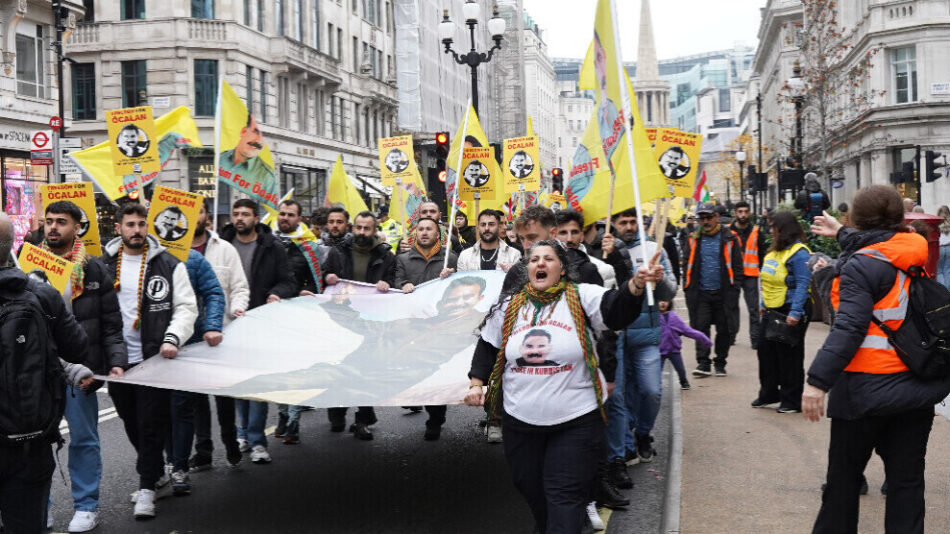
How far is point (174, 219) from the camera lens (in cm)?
739

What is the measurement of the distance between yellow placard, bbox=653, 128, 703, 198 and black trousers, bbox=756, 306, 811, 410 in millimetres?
1767

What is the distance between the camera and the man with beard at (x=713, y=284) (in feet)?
39.1

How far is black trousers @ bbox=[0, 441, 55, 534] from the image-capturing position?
15.2 ft

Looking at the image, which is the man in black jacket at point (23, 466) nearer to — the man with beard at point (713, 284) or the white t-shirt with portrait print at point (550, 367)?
the white t-shirt with portrait print at point (550, 367)

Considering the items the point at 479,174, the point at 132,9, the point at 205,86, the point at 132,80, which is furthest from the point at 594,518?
the point at 132,9

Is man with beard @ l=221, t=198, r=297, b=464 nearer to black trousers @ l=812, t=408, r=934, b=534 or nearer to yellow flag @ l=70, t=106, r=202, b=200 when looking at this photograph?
yellow flag @ l=70, t=106, r=202, b=200

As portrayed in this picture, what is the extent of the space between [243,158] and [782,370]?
5932mm

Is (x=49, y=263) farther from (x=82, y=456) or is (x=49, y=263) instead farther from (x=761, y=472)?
(x=761, y=472)

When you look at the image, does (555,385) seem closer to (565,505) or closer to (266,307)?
(565,505)

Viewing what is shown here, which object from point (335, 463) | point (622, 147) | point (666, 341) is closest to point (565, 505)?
point (622, 147)

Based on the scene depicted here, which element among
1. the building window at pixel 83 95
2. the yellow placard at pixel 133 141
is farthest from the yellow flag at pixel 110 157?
the building window at pixel 83 95

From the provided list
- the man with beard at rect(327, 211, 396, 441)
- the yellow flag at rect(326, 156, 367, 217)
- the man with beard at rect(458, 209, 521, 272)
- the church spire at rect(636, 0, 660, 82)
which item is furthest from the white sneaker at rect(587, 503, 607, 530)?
the church spire at rect(636, 0, 660, 82)

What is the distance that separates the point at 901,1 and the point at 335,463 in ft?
149

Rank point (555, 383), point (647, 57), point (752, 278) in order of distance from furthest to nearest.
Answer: point (647, 57) < point (752, 278) < point (555, 383)
